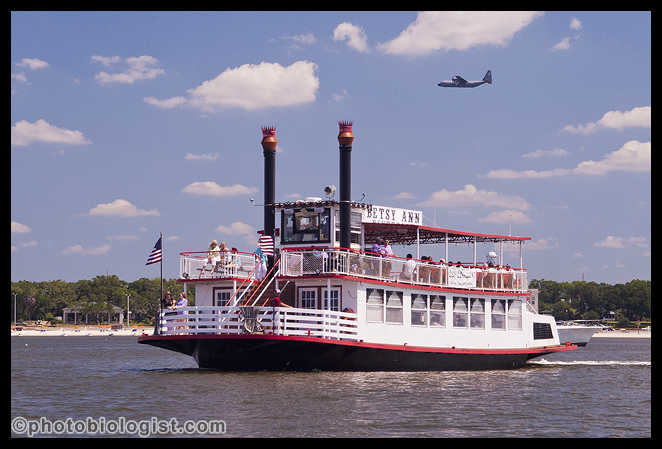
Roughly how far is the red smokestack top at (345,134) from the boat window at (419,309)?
6.37 metres

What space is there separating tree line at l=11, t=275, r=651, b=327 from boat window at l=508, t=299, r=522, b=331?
104 m

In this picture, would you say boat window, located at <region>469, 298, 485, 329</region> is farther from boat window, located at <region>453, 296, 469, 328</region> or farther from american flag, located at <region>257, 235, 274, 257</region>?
american flag, located at <region>257, 235, 274, 257</region>

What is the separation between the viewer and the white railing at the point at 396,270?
2881 cm

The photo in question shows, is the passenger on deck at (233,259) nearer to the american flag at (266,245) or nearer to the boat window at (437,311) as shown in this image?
the american flag at (266,245)

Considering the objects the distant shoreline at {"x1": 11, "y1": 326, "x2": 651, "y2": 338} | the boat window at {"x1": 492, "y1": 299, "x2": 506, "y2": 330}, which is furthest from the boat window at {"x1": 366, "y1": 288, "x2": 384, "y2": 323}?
the distant shoreline at {"x1": 11, "y1": 326, "x2": 651, "y2": 338}

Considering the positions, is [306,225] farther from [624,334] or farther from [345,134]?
[624,334]

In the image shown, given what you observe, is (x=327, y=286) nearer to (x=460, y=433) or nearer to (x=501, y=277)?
(x=501, y=277)

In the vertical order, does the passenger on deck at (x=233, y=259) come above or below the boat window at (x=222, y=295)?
above

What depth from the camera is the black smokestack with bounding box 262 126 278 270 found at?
33.4 m

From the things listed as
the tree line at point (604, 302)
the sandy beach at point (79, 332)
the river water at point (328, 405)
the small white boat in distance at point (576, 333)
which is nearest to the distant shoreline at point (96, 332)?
the sandy beach at point (79, 332)

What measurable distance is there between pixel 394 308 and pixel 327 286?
2.67 m

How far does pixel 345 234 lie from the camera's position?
31188 mm

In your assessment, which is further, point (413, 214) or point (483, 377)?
point (413, 214)
